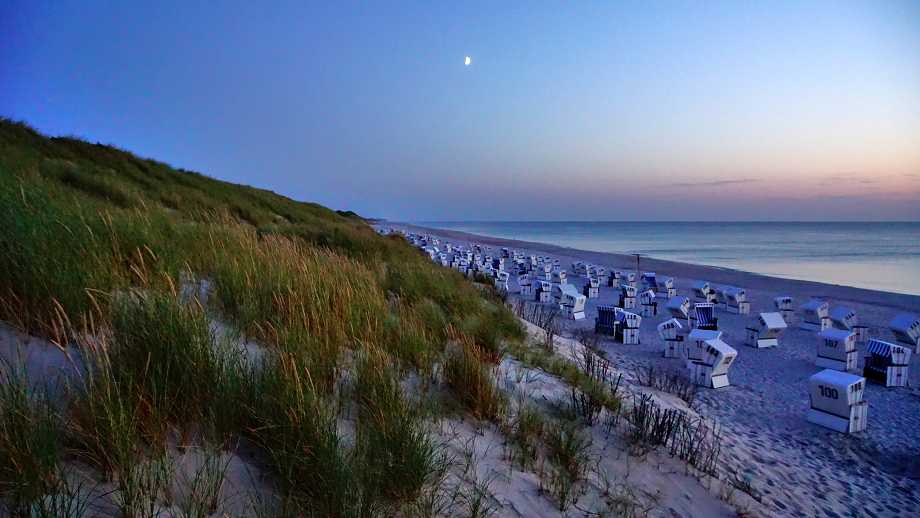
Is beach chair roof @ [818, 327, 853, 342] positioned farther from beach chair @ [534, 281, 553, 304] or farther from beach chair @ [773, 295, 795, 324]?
beach chair @ [534, 281, 553, 304]

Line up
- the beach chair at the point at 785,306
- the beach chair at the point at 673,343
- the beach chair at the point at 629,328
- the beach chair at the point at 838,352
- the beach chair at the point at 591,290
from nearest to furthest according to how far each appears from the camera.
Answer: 1. the beach chair at the point at 838,352
2. the beach chair at the point at 673,343
3. the beach chair at the point at 629,328
4. the beach chair at the point at 785,306
5. the beach chair at the point at 591,290

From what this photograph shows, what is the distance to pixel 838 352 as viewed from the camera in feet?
→ 30.9

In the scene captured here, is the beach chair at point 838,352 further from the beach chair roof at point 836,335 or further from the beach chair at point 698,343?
the beach chair at point 698,343

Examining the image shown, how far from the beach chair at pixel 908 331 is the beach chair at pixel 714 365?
6.43 meters

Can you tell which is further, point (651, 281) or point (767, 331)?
point (651, 281)

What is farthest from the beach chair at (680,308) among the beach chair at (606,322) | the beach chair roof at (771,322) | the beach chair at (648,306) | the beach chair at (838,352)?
the beach chair at (838,352)

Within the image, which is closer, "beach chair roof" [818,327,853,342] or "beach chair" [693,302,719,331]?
"beach chair roof" [818,327,853,342]

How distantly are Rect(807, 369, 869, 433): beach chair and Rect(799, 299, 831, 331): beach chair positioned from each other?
7.61 metres

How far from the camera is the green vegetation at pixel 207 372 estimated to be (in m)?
1.64

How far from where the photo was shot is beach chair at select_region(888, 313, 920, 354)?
1077cm

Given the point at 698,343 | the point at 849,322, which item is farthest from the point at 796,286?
the point at 698,343

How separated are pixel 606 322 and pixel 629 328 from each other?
2.19ft

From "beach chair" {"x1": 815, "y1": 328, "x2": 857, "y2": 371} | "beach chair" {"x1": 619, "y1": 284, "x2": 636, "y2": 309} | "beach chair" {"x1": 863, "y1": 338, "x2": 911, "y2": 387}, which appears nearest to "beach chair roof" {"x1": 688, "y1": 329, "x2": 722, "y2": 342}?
"beach chair" {"x1": 815, "y1": 328, "x2": 857, "y2": 371}

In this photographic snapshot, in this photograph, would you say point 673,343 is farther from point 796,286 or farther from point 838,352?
point 796,286
